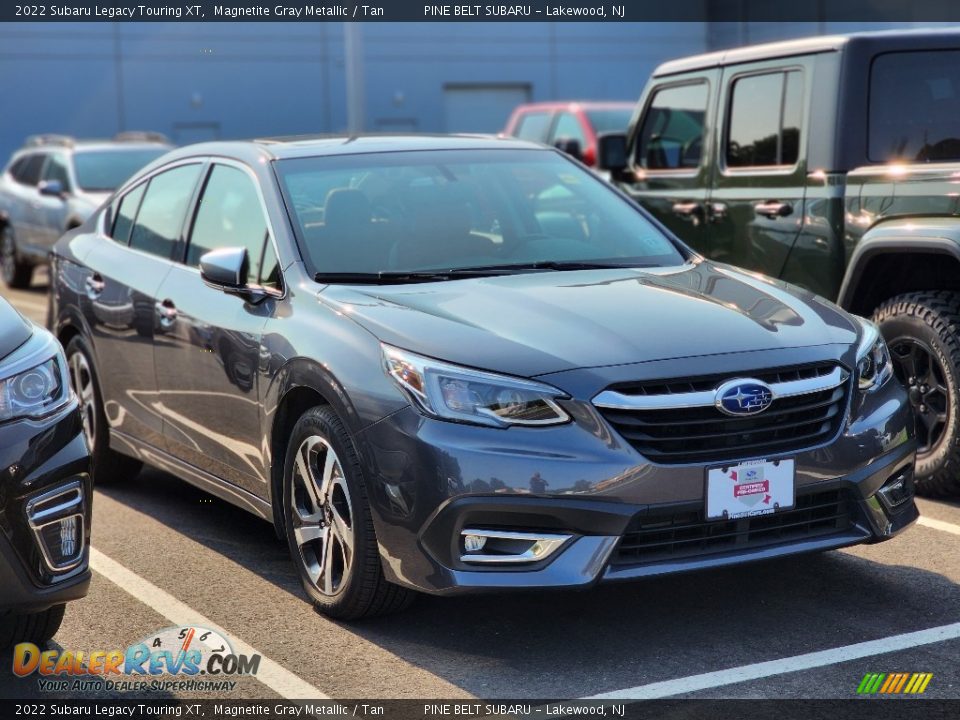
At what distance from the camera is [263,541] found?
592 cm

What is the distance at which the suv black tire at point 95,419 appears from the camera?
668 cm

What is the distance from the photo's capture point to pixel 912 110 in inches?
268

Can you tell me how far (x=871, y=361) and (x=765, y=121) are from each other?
2783 mm

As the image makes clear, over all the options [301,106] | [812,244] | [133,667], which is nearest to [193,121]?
[301,106]

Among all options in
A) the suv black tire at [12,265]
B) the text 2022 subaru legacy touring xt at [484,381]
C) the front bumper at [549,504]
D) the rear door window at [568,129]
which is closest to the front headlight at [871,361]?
the text 2022 subaru legacy touring xt at [484,381]

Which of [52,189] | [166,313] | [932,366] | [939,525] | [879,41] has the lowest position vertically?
[939,525]

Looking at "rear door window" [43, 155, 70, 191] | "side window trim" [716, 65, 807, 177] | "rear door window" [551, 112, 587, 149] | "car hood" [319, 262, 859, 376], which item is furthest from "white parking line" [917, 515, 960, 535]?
"rear door window" [43, 155, 70, 191]

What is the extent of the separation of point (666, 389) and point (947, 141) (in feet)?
10.3

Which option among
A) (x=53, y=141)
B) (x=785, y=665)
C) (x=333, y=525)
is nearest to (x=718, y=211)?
(x=333, y=525)

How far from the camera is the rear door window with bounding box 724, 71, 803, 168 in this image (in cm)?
711

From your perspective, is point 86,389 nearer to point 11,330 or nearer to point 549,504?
point 11,330

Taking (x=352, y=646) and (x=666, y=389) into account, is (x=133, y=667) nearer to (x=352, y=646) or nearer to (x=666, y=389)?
(x=352, y=646)
